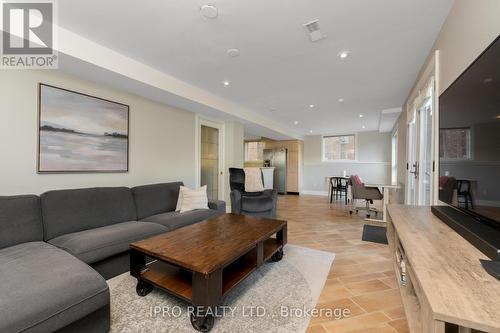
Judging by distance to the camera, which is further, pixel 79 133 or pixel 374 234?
pixel 374 234

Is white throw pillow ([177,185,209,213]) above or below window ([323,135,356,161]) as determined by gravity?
below

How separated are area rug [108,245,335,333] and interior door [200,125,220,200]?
2610 mm

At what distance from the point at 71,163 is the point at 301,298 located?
2797mm

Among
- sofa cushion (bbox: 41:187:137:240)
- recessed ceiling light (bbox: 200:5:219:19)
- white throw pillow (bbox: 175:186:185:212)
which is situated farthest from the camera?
white throw pillow (bbox: 175:186:185:212)

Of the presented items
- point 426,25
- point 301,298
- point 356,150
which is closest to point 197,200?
point 301,298

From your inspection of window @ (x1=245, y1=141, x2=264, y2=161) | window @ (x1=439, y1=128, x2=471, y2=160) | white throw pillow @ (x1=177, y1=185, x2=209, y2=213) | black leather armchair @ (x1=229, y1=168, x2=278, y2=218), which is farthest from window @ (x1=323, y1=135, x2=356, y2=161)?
window @ (x1=439, y1=128, x2=471, y2=160)

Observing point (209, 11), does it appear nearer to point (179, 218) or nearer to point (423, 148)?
Result: point (179, 218)

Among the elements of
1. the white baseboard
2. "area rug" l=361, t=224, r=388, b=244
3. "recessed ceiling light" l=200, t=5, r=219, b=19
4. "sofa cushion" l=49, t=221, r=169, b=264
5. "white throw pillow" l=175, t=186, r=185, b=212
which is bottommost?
"area rug" l=361, t=224, r=388, b=244

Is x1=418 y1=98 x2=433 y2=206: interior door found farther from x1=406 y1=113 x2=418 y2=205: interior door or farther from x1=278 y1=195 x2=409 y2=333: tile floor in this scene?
x1=278 y1=195 x2=409 y2=333: tile floor

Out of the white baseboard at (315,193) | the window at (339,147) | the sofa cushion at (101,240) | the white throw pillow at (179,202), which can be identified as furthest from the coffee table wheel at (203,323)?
the window at (339,147)

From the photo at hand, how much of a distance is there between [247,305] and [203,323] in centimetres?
39

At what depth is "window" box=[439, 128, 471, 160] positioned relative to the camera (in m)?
1.23

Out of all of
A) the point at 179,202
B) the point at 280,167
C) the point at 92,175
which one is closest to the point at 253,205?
the point at 179,202

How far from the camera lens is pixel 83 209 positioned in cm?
226
